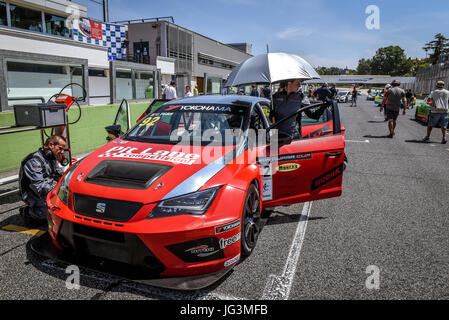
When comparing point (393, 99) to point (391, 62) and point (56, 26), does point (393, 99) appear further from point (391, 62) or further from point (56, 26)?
→ point (391, 62)

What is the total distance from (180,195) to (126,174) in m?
0.56

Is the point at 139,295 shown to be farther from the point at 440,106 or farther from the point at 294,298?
the point at 440,106

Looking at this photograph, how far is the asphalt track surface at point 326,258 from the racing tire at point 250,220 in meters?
0.15

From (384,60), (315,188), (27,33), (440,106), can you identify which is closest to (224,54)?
(27,33)

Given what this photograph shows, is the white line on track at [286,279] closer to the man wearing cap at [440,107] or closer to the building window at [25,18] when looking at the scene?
the man wearing cap at [440,107]

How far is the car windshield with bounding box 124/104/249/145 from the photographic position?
134 inches

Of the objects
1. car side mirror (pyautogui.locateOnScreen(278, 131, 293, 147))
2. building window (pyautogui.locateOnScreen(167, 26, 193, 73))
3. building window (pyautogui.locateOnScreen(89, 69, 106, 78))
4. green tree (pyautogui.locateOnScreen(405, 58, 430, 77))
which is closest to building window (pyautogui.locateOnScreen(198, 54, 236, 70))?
building window (pyautogui.locateOnScreen(167, 26, 193, 73))

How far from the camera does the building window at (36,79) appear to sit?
668 centimetres

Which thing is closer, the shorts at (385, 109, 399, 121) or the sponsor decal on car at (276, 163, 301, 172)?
the sponsor decal on car at (276, 163, 301, 172)

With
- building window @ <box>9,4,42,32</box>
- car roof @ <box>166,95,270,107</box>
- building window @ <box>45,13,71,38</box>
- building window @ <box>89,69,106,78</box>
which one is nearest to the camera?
car roof @ <box>166,95,270,107</box>

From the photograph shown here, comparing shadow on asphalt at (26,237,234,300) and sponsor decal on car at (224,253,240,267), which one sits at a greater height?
sponsor decal on car at (224,253,240,267)

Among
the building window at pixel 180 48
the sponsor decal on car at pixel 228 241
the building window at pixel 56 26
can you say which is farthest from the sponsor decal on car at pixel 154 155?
the building window at pixel 180 48

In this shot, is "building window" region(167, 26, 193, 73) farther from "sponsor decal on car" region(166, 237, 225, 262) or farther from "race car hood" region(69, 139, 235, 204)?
"sponsor decal on car" region(166, 237, 225, 262)

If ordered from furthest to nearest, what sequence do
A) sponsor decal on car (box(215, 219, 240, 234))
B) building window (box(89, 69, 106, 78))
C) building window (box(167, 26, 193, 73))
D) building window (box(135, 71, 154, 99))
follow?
1. building window (box(167, 26, 193, 73))
2. building window (box(89, 69, 106, 78))
3. building window (box(135, 71, 154, 99))
4. sponsor decal on car (box(215, 219, 240, 234))
